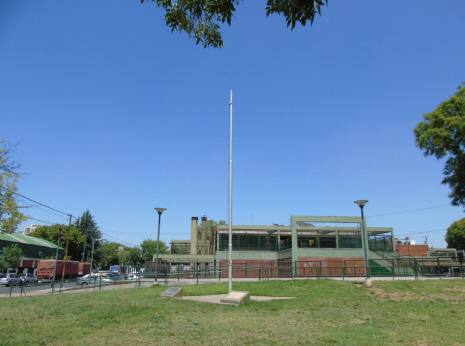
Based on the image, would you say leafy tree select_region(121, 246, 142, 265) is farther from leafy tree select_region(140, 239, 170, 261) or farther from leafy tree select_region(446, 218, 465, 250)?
leafy tree select_region(446, 218, 465, 250)

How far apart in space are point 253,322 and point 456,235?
81877mm

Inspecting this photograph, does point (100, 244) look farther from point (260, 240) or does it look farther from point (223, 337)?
point (223, 337)

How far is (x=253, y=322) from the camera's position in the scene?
925 centimetres

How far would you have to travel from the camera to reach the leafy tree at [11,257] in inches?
2021

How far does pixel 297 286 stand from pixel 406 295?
16.4ft

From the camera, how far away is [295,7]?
4.29 metres

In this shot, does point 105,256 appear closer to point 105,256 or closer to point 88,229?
point 105,256

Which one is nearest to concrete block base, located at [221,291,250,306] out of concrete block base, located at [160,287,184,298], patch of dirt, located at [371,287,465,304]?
concrete block base, located at [160,287,184,298]

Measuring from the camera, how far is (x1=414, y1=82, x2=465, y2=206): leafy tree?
25.0 m

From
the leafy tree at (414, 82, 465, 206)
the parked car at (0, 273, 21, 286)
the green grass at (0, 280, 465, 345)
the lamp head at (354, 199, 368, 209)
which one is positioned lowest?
the parked car at (0, 273, 21, 286)

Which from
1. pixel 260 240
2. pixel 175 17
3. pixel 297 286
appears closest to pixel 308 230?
pixel 260 240

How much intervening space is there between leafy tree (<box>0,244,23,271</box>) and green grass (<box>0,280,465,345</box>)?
4923cm

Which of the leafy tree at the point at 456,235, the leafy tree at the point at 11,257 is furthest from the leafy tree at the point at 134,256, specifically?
the leafy tree at the point at 456,235

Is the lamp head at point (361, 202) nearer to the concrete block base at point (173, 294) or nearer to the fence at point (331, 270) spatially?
the fence at point (331, 270)
